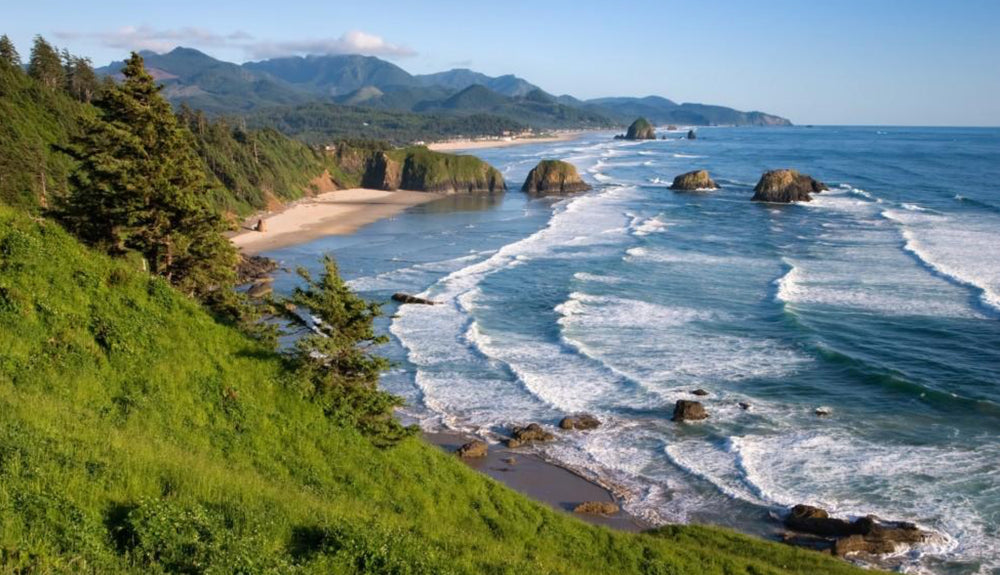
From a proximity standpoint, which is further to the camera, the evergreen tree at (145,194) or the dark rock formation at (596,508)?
the dark rock formation at (596,508)

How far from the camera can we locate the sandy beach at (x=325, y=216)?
73812 mm

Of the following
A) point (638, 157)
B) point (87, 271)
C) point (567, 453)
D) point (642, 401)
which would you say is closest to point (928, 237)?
point (642, 401)

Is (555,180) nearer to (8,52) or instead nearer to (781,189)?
(781,189)

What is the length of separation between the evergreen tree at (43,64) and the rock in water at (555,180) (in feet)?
210

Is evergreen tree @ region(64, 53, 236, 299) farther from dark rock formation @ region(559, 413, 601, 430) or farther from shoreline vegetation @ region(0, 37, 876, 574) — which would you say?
dark rock formation @ region(559, 413, 601, 430)

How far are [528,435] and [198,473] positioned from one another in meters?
18.3

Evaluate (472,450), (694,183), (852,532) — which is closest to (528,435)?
(472,450)

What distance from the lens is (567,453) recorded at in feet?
94.1

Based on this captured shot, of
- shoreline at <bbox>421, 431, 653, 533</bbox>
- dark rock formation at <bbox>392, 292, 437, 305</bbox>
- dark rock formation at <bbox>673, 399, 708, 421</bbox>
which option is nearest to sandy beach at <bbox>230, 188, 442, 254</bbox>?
dark rock formation at <bbox>392, 292, 437, 305</bbox>

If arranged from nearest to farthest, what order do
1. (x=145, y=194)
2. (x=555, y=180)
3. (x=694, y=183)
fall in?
(x=145, y=194) < (x=694, y=183) < (x=555, y=180)

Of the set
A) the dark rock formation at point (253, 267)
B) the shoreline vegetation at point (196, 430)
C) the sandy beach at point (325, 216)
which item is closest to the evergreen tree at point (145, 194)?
the shoreline vegetation at point (196, 430)

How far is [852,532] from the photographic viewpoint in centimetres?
2269

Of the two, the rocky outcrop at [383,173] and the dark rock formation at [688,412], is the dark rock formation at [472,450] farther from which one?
the rocky outcrop at [383,173]

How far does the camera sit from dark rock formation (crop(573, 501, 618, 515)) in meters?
24.5
